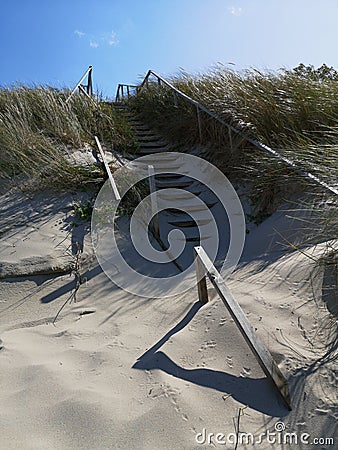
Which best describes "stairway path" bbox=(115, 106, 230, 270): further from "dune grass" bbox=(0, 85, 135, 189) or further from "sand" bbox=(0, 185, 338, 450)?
"dune grass" bbox=(0, 85, 135, 189)

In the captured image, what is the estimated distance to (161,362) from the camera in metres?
2.18

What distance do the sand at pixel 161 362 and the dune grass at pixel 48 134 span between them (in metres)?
1.81

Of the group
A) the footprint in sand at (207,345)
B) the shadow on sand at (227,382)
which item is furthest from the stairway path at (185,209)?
the shadow on sand at (227,382)

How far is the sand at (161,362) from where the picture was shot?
64.0 inches

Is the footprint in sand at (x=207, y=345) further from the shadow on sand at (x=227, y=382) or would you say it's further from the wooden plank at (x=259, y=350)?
the wooden plank at (x=259, y=350)

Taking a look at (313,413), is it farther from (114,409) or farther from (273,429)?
(114,409)

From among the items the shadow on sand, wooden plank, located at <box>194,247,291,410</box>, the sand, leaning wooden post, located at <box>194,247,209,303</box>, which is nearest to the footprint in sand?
the sand

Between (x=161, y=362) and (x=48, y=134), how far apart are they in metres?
5.15

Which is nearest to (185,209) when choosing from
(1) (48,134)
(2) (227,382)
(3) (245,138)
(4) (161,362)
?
(3) (245,138)

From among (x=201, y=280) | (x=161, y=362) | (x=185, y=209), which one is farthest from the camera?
(x=185, y=209)

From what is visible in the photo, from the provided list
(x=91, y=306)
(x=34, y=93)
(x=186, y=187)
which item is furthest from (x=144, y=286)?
(x=34, y=93)

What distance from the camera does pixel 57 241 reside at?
4.07m

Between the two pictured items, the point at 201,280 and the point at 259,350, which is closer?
the point at 259,350

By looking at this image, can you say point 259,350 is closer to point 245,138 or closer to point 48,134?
point 245,138
